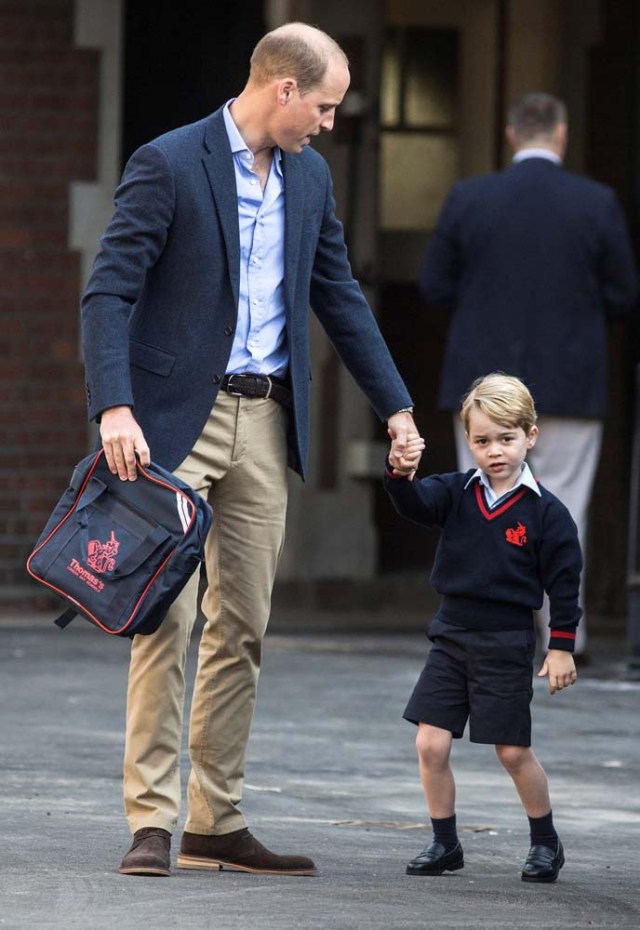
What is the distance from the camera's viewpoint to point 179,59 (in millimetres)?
10562

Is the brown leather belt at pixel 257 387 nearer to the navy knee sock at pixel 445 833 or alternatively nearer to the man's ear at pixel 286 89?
the man's ear at pixel 286 89

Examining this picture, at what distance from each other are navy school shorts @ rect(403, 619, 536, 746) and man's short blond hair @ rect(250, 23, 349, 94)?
1.32m

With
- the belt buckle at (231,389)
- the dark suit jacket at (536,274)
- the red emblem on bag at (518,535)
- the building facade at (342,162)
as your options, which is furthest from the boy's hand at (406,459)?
the building facade at (342,162)

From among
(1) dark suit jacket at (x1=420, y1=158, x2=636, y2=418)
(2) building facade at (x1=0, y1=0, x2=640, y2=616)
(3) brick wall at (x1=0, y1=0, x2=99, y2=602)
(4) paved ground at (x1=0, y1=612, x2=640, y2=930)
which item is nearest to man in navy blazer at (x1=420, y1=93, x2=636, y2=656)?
(1) dark suit jacket at (x1=420, y1=158, x2=636, y2=418)

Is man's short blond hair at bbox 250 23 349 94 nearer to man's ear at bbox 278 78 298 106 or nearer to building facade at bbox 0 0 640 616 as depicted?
man's ear at bbox 278 78 298 106

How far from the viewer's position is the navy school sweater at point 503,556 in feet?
16.8

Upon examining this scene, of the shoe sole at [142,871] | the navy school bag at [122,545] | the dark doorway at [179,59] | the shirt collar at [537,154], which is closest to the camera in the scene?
the navy school bag at [122,545]

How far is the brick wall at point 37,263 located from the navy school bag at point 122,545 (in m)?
5.38

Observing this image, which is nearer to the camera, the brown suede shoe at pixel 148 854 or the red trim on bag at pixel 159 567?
the red trim on bag at pixel 159 567

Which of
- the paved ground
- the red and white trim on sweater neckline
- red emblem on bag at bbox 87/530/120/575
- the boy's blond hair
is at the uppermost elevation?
the boy's blond hair

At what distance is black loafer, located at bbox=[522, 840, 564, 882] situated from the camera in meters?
5.03

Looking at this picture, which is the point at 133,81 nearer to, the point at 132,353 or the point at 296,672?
the point at 296,672

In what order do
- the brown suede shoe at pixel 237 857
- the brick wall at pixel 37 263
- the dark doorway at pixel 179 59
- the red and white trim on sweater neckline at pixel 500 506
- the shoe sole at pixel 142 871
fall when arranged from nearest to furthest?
the shoe sole at pixel 142 871 → the brown suede shoe at pixel 237 857 → the red and white trim on sweater neckline at pixel 500 506 → the brick wall at pixel 37 263 → the dark doorway at pixel 179 59

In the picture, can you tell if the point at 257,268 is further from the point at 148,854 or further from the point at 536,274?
the point at 536,274
